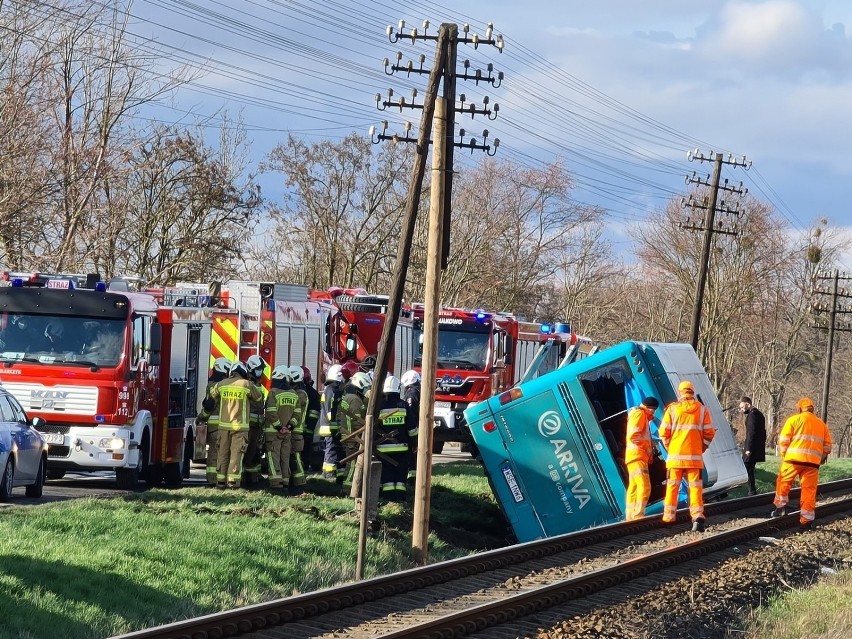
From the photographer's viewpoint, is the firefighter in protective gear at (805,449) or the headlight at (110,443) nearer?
the firefighter in protective gear at (805,449)

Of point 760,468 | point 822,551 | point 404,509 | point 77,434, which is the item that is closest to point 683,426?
point 822,551

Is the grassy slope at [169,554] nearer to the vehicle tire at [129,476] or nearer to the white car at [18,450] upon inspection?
the vehicle tire at [129,476]

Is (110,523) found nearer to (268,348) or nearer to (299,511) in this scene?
(299,511)

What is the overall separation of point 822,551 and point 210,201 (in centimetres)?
2526

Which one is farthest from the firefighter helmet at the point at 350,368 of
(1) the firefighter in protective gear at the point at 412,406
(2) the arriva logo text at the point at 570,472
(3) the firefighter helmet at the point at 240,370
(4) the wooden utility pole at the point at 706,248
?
(4) the wooden utility pole at the point at 706,248

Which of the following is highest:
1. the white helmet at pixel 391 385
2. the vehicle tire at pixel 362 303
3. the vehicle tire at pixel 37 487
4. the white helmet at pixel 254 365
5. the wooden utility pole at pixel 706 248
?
the wooden utility pole at pixel 706 248

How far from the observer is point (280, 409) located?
18.4 m

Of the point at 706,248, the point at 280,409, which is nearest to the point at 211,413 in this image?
the point at 280,409

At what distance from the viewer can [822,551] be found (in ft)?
49.5

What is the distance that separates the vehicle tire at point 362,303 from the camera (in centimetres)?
2781

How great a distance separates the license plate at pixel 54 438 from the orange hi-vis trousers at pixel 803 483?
9.70 m

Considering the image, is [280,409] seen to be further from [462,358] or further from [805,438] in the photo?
[462,358]

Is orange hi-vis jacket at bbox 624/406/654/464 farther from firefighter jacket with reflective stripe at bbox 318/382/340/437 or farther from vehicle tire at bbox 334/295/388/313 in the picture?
vehicle tire at bbox 334/295/388/313

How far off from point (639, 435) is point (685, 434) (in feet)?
1.92
